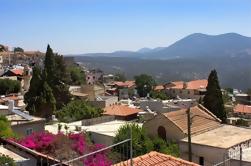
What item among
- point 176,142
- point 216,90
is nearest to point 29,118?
point 176,142

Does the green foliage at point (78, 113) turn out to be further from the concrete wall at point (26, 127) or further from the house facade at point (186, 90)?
the house facade at point (186, 90)

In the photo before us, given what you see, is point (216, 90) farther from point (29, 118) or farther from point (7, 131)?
point (7, 131)

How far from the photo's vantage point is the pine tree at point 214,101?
136 feet

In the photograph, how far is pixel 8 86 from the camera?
66250 mm

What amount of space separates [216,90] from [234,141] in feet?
58.6

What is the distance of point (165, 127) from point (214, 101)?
15018 millimetres

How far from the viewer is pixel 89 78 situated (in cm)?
10712

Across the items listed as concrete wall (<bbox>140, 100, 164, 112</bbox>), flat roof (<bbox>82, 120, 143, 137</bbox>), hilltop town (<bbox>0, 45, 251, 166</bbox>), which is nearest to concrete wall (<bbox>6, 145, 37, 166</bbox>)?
hilltop town (<bbox>0, 45, 251, 166</bbox>)

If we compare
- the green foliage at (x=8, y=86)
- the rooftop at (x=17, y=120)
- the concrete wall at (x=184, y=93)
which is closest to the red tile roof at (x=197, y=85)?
the concrete wall at (x=184, y=93)

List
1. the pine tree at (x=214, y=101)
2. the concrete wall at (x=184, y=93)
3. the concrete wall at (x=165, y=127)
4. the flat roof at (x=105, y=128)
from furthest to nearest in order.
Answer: the concrete wall at (x=184, y=93) → the pine tree at (x=214, y=101) → the flat roof at (x=105, y=128) → the concrete wall at (x=165, y=127)

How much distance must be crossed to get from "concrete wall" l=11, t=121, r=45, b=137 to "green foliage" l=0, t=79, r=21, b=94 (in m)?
41.8

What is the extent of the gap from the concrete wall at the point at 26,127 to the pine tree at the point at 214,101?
20.2 m

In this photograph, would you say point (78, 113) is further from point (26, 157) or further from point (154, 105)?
point (26, 157)

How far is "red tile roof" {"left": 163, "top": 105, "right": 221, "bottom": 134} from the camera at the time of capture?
2784 cm
